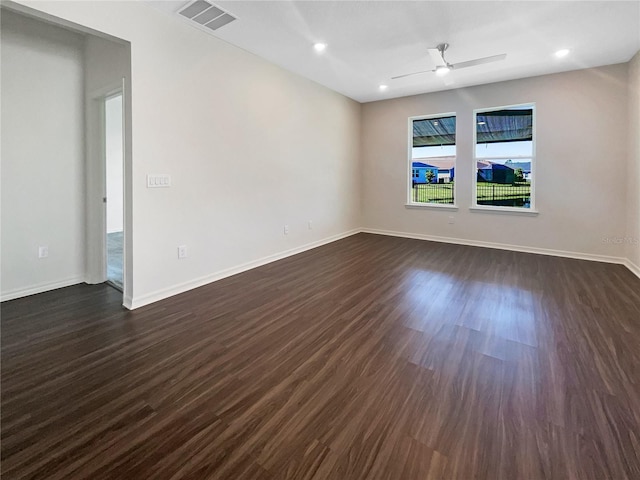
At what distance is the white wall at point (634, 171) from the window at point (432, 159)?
2401 mm

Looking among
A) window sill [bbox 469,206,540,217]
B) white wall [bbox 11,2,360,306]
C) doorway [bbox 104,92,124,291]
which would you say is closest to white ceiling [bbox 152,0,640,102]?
white wall [bbox 11,2,360,306]

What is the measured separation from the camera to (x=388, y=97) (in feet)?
21.2

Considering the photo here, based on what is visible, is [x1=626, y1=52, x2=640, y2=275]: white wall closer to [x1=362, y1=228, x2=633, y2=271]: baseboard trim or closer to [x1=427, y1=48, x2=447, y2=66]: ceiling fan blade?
[x1=362, y1=228, x2=633, y2=271]: baseboard trim

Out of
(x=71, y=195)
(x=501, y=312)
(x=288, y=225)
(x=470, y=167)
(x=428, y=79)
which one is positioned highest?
(x=428, y=79)

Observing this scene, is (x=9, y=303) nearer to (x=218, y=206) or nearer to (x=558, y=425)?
(x=218, y=206)

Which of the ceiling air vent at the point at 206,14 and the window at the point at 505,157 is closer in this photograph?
the ceiling air vent at the point at 206,14

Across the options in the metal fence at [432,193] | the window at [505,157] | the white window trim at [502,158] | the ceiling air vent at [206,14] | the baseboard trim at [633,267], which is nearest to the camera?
the ceiling air vent at [206,14]

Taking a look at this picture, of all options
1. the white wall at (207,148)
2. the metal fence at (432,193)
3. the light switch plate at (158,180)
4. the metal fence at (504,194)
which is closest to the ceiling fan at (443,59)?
the white wall at (207,148)

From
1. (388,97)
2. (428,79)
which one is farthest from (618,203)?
(388,97)

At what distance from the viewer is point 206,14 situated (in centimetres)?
315

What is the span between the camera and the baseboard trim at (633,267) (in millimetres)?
4097

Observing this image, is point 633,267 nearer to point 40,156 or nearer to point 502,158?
point 502,158

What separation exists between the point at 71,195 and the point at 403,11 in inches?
164

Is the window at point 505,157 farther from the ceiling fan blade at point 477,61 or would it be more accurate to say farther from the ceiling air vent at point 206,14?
the ceiling air vent at point 206,14
